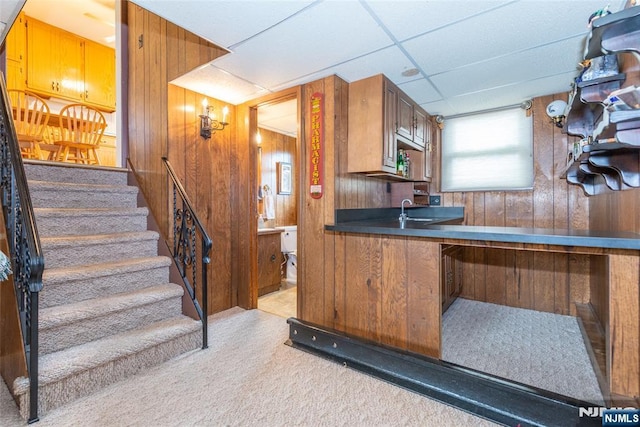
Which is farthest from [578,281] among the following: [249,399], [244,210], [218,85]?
[218,85]

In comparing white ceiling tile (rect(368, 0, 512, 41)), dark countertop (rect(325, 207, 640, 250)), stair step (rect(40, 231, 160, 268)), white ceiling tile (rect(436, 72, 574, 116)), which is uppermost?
white ceiling tile (rect(436, 72, 574, 116))

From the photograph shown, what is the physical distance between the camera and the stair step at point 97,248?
2.30 m

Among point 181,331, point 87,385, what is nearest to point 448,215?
point 181,331

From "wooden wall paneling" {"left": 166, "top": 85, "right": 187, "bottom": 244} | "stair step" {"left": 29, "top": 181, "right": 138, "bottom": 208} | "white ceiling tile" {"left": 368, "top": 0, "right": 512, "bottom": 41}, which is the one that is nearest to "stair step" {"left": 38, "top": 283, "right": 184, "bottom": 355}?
"wooden wall paneling" {"left": 166, "top": 85, "right": 187, "bottom": 244}

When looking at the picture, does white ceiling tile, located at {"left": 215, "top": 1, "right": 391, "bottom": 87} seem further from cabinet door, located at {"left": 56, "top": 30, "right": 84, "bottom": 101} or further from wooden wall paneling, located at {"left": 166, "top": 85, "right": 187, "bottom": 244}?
cabinet door, located at {"left": 56, "top": 30, "right": 84, "bottom": 101}

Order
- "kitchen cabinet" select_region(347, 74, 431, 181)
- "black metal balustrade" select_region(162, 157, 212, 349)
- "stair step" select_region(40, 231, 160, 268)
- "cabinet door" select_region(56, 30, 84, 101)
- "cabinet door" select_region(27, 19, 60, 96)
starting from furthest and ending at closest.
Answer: "cabinet door" select_region(56, 30, 84, 101), "cabinet door" select_region(27, 19, 60, 96), "kitchen cabinet" select_region(347, 74, 431, 181), "black metal balustrade" select_region(162, 157, 212, 349), "stair step" select_region(40, 231, 160, 268)

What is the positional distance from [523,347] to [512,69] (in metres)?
2.36

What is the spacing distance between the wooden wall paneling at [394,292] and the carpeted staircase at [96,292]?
1524mm

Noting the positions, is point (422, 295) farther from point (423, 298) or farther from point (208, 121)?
point (208, 121)

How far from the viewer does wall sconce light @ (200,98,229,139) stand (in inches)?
126

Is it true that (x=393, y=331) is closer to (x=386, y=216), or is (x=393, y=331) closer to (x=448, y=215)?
(x=386, y=216)

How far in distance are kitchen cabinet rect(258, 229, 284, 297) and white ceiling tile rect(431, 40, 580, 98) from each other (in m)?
2.64

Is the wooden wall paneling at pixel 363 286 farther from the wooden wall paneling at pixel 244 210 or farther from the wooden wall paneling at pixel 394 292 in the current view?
the wooden wall paneling at pixel 244 210

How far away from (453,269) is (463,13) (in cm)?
251
